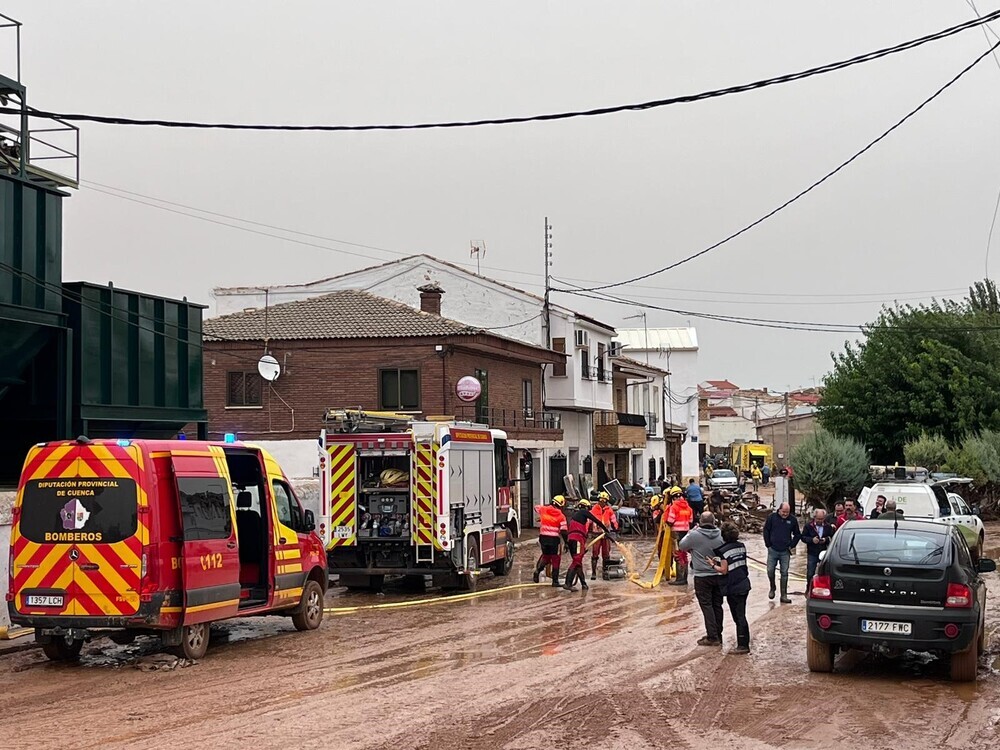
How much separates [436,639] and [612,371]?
3873cm

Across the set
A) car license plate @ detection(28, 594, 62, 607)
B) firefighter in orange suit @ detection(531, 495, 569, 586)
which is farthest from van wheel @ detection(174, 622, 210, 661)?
firefighter in orange suit @ detection(531, 495, 569, 586)

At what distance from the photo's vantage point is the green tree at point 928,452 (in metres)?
38.5

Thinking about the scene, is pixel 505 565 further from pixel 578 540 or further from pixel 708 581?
pixel 708 581

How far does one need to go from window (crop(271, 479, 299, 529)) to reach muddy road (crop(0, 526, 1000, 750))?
1.44 m

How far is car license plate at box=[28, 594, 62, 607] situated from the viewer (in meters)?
11.9

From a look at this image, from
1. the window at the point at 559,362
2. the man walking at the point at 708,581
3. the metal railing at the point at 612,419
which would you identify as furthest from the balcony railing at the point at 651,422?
the man walking at the point at 708,581

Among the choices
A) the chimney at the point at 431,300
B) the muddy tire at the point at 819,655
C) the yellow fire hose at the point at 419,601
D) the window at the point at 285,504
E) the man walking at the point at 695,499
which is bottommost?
the yellow fire hose at the point at 419,601

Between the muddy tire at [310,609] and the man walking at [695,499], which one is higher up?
the man walking at [695,499]

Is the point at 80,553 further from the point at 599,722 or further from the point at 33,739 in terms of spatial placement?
the point at 599,722

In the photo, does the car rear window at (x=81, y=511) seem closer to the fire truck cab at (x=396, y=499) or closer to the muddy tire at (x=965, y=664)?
the fire truck cab at (x=396, y=499)

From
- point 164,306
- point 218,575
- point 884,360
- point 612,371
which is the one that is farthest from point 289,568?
point 612,371

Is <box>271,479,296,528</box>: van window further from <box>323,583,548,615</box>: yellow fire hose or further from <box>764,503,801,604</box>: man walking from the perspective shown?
<box>764,503,801,604</box>: man walking

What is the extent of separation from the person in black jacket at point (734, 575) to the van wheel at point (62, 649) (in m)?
7.12

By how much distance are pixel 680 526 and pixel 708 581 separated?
7.22 meters
